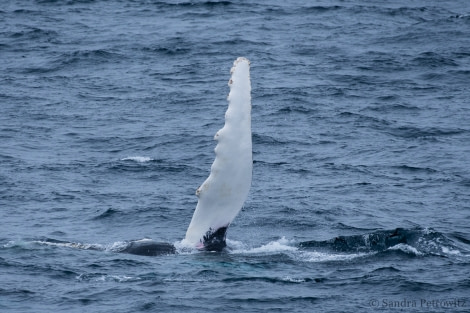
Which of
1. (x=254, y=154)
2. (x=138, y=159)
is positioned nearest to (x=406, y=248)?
(x=254, y=154)

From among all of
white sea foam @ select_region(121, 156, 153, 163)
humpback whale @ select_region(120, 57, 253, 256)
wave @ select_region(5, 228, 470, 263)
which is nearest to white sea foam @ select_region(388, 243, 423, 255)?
wave @ select_region(5, 228, 470, 263)

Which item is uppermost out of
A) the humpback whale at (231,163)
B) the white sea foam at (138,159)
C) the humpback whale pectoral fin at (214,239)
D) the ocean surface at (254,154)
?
the humpback whale at (231,163)

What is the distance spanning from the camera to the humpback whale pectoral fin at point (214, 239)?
15.6 metres

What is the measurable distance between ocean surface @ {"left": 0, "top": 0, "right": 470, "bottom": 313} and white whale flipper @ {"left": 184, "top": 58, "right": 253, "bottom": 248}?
45.4 inches

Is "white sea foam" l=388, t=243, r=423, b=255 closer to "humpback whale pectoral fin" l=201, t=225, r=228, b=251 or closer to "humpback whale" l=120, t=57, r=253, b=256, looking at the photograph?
"humpback whale pectoral fin" l=201, t=225, r=228, b=251

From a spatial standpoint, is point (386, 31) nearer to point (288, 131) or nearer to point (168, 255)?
point (288, 131)

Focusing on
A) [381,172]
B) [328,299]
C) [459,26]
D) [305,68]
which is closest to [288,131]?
[381,172]

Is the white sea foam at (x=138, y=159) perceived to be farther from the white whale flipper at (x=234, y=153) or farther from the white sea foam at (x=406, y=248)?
the white whale flipper at (x=234, y=153)

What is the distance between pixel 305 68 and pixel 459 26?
9429 mm

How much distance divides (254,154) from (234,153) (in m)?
11.5

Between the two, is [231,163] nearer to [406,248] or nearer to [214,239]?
[214,239]

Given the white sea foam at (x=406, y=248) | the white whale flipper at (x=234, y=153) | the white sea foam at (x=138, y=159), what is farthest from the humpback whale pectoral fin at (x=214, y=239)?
the white sea foam at (x=138, y=159)

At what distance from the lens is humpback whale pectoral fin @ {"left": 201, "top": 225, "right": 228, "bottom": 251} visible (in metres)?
15.6

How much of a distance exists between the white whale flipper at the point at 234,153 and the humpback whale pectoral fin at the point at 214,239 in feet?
1.68
